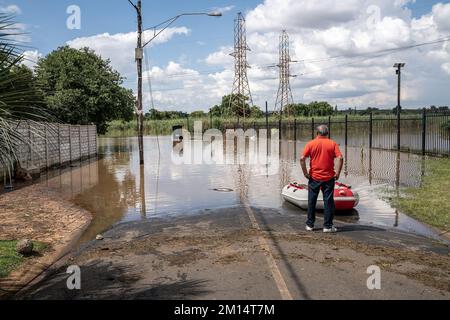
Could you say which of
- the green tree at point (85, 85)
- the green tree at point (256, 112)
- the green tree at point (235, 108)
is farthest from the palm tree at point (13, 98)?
the green tree at point (256, 112)

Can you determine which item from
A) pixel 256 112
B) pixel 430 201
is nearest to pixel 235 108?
pixel 256 112

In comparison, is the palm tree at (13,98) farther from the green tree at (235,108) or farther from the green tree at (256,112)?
the green tree at (256,112)

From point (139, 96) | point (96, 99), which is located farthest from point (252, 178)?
point (96, 99)

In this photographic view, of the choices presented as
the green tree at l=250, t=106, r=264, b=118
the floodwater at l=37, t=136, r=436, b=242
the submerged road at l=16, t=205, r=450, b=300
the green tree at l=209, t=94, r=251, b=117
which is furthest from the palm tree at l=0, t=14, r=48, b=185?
the green tree at l=250, t=106, r=264, b=118

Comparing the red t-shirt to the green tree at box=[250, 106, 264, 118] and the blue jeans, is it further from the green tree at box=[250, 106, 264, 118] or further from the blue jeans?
the green tree at box=[250, 106, 264, 118]

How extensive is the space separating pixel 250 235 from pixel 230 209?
9.62 feet

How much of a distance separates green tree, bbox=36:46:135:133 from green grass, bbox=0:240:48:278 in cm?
2100

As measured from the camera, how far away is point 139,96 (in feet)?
69.9

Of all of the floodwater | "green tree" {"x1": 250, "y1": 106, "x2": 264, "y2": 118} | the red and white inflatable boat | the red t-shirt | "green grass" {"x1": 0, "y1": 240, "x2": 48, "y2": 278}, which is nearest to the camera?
"green grass" {"x1": 0, "y1": 240, "x2": 48, "y2": 278}

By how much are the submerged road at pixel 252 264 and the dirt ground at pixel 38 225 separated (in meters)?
0.39

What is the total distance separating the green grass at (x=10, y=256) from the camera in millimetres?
6405

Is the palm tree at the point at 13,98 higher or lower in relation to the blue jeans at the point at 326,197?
higher

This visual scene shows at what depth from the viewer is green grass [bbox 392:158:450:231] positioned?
9.27 metres

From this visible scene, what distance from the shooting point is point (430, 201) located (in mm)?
10867
